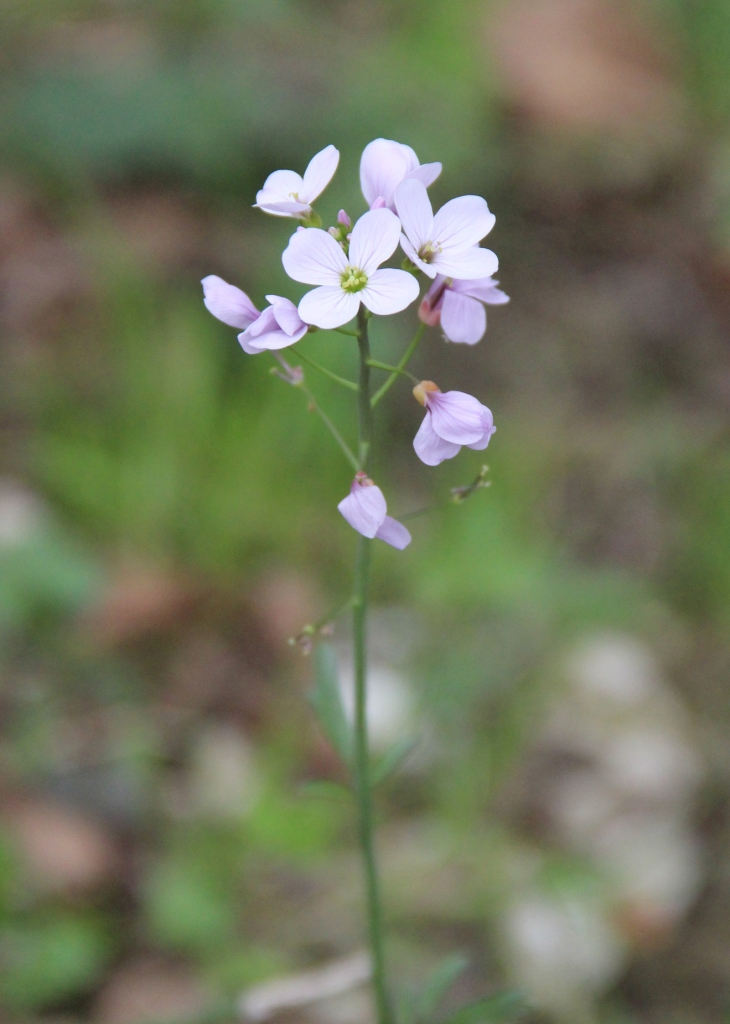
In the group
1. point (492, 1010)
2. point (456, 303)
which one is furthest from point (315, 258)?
point (492, 1010)

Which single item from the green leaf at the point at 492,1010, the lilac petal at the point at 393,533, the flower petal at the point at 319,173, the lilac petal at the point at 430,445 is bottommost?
the green leaf at the point at 492,1010

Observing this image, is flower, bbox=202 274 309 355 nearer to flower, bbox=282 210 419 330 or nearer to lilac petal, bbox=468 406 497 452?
flower, bbox=282 210 419 330

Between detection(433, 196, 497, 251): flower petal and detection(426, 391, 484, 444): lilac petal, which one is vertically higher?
detection(433, 196, 497, 251): flower petal

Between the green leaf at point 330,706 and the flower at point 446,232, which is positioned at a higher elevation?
the flower at point 446,232

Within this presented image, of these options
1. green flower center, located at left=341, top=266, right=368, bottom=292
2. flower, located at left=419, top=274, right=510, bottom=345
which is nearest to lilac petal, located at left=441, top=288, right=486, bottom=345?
flower, located at left=419, top=274, right=510, bottom=345

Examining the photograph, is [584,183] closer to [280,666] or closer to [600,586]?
[600,586]

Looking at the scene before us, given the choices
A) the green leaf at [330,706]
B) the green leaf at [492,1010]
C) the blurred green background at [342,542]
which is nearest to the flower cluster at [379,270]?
the green leaf at [330,706]

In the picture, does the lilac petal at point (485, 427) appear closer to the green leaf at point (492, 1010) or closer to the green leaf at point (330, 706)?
the green leaf at point (330, 706)

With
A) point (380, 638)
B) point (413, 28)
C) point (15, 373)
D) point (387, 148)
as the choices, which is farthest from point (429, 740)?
point (413, 28)
